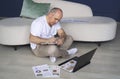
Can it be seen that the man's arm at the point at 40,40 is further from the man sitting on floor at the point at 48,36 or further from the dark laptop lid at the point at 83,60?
the dark laptop lid at the point at 83,60

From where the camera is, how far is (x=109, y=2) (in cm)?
511

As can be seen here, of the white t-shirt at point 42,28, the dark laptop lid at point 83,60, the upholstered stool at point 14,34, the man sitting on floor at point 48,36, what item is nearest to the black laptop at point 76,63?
the dark laptop lid at point 83,60

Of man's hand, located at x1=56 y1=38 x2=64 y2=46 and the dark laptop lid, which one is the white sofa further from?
the dark laptop lid

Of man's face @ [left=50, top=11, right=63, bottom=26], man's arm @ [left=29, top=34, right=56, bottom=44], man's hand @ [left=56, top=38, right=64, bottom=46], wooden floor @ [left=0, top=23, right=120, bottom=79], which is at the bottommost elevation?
wooden floor @ [left=0, top=23, right=120, bottom=79]

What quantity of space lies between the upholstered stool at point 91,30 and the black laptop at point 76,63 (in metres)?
0.59

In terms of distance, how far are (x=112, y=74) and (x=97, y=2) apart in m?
2.45

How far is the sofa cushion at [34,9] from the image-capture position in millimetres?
4023

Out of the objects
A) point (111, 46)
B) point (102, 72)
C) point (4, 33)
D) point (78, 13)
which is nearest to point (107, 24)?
point (111, 46)

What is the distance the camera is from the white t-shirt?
328 cm

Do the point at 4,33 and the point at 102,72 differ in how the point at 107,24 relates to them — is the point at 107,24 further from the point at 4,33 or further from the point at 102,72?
the point at 4,33

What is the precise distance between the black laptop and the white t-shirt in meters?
0.49

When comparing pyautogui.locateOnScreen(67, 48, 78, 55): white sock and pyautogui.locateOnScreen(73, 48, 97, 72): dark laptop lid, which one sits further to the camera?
pyautogui.locateOnScreen(67, 48, 78, 55): white sock

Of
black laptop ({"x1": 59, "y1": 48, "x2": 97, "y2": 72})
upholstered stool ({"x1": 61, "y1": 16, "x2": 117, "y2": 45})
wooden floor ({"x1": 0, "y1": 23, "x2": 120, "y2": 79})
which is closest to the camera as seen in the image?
wooden floor ({"x1": 0, "y1": 23, "x2": 120, "y2": 79})

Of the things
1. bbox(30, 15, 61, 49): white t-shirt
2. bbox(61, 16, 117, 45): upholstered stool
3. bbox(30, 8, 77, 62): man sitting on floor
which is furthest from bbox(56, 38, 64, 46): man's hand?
bbox(61, 16, 117, 45): upholstered stool
